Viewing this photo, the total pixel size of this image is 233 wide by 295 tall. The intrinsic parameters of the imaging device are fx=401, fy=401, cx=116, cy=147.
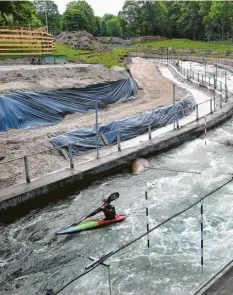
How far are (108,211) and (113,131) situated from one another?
6.03 m

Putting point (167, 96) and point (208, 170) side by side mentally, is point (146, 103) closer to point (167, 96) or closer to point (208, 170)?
point (167, 96)

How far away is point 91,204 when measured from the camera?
46.5ft

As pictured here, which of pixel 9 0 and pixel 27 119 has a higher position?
pixel 9 0

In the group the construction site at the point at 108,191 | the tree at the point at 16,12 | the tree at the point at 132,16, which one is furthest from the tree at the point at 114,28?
the construction site at the point at 108,191

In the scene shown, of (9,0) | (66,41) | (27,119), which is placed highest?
(9,0)

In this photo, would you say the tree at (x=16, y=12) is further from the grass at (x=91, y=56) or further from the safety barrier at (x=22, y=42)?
the grass at (x=91, y=56)

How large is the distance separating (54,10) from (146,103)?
113251 millimetres

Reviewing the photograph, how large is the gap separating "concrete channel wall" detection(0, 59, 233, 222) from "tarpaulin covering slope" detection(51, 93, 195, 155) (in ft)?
3.73

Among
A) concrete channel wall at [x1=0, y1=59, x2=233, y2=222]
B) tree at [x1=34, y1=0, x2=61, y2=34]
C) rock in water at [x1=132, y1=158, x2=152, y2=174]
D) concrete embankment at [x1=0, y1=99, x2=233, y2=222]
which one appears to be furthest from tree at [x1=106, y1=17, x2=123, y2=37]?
rock in water at [x1=132, y1=158, x2=152, y2=174]

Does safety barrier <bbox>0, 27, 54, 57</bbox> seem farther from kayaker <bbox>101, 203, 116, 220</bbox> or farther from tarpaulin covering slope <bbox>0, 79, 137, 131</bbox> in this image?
kayaker <bbox>101, 203, 116, 220</bbox>

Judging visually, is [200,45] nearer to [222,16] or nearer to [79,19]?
[222,16]

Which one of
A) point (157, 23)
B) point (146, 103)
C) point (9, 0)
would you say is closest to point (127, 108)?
point (146, 103)

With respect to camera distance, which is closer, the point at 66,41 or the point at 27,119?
the point at 27,119

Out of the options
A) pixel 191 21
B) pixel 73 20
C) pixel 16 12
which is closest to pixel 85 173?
pixel 16 12
